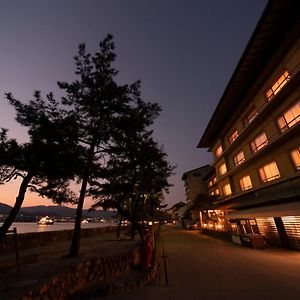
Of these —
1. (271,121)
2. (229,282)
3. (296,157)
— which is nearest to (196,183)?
(271,121)

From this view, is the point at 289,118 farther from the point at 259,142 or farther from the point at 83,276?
the point at 83,276

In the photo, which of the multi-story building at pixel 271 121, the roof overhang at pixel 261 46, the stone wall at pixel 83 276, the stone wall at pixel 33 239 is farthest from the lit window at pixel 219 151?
the stone wall at pixel 33 239

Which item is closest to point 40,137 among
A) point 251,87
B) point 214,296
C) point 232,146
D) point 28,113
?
point 28,113

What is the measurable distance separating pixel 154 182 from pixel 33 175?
13.6m

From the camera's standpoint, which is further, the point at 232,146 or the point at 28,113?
the point at 232,146

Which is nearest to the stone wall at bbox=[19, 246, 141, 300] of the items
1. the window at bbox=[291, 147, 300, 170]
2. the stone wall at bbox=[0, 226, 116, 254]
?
the stone wall at bbox=[0, 226, 116, 254]

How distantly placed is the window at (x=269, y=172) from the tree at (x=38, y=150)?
605 inches

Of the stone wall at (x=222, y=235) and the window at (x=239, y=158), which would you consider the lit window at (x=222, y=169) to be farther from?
the stone wall at (x=222, y=235)

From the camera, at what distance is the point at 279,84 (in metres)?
15.6

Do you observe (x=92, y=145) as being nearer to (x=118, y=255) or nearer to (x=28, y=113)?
(x=28, y=113)

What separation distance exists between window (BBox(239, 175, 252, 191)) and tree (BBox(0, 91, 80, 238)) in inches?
705

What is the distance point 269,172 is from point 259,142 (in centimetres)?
300

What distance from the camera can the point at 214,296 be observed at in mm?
6852

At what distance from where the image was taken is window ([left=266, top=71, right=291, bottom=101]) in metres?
14.4
